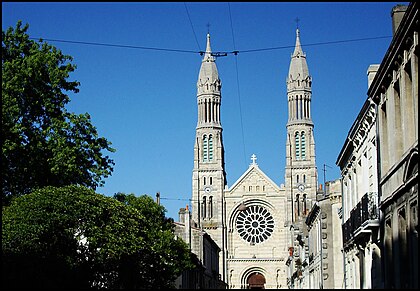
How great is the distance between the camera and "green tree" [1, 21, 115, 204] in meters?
37.8

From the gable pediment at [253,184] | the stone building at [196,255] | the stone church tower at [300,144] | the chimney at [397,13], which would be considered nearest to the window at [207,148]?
the gable pediment at [253,184]

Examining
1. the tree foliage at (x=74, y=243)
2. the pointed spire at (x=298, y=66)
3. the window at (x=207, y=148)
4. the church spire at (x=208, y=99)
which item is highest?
the pointed spire at (x=298, y=66)

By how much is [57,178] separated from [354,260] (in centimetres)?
1459


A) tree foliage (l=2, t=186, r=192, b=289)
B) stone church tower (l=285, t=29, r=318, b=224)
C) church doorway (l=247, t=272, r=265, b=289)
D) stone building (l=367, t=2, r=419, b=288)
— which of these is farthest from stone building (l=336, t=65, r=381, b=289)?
stone church tower (l=285, t=29, r=318, b=224)

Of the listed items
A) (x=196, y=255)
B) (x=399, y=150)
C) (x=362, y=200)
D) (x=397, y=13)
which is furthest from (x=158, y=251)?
(x=196, y=255)

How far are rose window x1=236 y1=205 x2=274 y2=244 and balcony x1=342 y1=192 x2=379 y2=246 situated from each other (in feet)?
240

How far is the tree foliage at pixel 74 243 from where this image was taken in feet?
104

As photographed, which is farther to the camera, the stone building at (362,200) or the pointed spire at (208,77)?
the pointed spire at (208,77)

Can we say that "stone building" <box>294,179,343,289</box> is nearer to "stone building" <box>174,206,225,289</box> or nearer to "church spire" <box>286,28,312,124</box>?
"stone building" <box>174,206,225,289</box>

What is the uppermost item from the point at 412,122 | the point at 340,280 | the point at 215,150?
the point at 215,150

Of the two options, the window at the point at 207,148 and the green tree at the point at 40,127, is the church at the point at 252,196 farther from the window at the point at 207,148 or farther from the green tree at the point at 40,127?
the green tree at the point at 40,127

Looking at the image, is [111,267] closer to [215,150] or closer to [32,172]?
[32,172]

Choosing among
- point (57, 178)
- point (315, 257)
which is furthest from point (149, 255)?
point (315, 257)

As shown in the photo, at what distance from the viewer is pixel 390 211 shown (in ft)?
80.8
